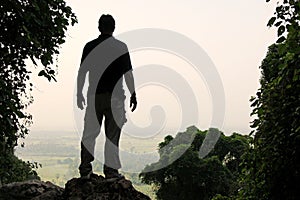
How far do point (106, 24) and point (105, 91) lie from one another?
3.21ft

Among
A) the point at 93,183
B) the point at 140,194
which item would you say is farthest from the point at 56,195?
the point at 140,194

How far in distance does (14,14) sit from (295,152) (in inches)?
183

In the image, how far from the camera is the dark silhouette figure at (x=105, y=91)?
6.26m

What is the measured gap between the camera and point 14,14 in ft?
20.3

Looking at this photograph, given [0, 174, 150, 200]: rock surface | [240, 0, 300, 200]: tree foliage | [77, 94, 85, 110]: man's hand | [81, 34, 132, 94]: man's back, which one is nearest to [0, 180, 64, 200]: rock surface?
[0, 174, 150, 200]: rock surface

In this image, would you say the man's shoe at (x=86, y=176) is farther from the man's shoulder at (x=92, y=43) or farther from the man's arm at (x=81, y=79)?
the man's shoulder at (x=92, y=43)

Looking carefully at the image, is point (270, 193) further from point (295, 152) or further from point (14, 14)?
point (14, 14)

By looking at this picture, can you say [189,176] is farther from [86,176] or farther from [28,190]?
[86,176]

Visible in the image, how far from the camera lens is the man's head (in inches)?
250

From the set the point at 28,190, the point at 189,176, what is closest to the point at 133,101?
the point at 28,190

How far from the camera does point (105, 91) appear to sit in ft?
20.5

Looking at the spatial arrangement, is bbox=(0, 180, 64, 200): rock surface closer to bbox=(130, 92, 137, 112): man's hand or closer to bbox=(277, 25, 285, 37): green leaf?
bbox=(130, 92, 137, 112): man's hand

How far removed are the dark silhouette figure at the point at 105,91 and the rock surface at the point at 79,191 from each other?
0.25 m

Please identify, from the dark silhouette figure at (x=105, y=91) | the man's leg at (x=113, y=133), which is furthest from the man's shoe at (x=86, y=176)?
the man's leg at (x=113, y=133)
